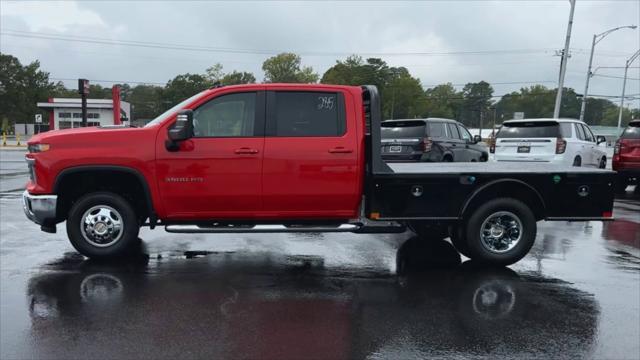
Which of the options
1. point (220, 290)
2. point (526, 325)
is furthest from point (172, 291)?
point (526, 325)

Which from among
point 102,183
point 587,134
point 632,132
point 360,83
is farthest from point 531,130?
point 360,83

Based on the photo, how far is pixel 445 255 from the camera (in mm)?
7117

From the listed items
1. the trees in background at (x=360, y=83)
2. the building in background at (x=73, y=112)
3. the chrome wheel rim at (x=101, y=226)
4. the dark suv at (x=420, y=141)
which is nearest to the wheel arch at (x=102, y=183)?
the chrome wheel rim at (x=101, y=226)

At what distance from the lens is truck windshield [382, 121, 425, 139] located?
49.3 ft

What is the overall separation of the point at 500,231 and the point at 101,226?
4895 millimetres

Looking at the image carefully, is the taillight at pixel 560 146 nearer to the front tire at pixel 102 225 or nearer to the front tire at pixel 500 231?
the front tire at pixel 500 231

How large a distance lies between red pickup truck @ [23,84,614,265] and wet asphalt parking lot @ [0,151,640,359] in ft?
1.67

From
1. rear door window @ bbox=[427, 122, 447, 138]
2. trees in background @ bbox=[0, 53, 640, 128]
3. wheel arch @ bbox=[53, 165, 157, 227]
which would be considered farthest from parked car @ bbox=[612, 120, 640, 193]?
trees in background @ bbox=[0, 53, 640, 128]

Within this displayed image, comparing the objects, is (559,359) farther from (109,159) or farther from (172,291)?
(109,159)

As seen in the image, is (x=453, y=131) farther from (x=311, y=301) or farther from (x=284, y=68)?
(x=284, y=68)

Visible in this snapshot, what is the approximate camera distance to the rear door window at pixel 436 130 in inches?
593

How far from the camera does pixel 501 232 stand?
6.63 m

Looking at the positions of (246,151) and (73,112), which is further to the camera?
(73,112)

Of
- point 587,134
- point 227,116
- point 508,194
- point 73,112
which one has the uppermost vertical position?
point 73,112
